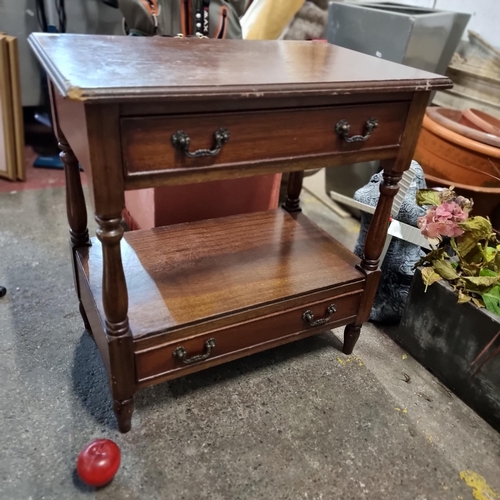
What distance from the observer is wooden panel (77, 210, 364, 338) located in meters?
1.06

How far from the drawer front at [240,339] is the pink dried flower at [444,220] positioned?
0.25 m

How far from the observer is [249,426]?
114cm

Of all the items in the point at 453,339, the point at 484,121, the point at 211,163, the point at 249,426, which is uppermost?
the point at 211,163

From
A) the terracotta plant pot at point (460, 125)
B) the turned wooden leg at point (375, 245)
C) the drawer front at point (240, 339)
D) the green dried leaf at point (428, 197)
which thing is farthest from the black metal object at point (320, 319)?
the terracotta plant pot at point (460, 125)

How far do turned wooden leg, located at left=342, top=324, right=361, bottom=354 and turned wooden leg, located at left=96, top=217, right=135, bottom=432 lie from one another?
0.64m

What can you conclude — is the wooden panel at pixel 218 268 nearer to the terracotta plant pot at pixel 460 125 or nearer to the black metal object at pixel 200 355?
the black metal object at pixel 200 355

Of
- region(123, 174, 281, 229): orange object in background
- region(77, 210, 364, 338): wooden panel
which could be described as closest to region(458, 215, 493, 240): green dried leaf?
region(77, 210, 364, 338): wooden panel

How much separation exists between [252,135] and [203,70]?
0.15 m

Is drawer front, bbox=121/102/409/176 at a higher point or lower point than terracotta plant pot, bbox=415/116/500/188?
higher

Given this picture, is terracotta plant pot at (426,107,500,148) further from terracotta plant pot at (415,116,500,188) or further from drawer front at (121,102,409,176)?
drawer front at (121,102,409,176)

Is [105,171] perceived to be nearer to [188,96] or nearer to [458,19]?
[188,96]

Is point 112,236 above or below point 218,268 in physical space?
above

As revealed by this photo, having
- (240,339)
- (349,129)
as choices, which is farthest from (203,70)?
(240,339)

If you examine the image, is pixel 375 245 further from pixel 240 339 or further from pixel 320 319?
pixel 240 339
